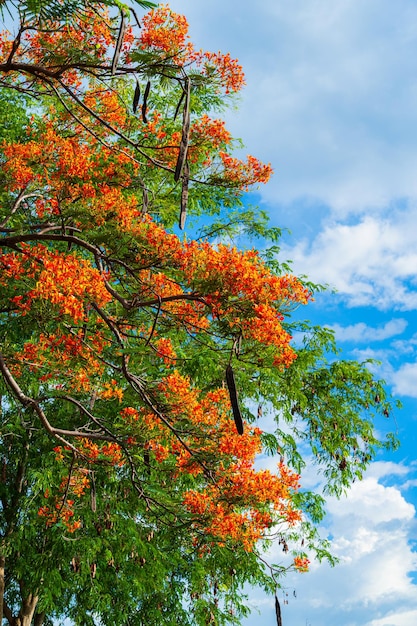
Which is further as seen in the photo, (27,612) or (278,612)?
(27,612)

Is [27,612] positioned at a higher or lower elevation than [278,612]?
higher

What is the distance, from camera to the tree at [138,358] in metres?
6.75

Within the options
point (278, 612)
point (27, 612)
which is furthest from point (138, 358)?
point (27, 612)

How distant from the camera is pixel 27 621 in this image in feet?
40.5

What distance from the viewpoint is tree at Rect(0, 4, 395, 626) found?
22.1ft

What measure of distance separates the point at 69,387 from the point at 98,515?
10.2 feet

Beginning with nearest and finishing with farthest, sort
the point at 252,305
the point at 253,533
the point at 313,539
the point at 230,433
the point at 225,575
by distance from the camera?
the point at 252,305
the point at 230,433
the point at 253,533
the point at 225,575
the point at 313,539

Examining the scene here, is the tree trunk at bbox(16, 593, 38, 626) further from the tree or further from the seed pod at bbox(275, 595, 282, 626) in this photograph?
the seed pod at bbox(275, 595, 282, 626)

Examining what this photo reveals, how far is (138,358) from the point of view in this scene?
27.2 feet

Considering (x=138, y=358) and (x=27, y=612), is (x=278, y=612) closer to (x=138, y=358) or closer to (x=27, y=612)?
(x=138, y=358)

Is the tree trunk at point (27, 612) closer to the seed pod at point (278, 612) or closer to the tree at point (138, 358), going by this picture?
the tree at point (138, 358)

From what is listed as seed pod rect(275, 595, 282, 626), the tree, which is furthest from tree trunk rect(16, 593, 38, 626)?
A: seed pod rect(275, 595, 282, 626)

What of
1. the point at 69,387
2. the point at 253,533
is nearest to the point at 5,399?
the point at 69,387

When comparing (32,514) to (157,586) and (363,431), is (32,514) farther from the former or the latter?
(363,431)
